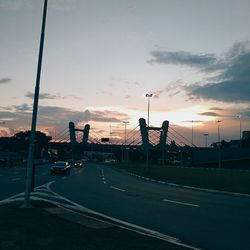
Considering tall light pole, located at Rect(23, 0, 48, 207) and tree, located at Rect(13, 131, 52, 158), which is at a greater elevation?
tree, located at Rect(13, 131, 52, 158)

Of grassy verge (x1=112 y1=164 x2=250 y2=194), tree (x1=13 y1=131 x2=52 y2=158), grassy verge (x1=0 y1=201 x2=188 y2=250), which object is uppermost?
tree (x1=13 y1=131 x2=52 y2=158)

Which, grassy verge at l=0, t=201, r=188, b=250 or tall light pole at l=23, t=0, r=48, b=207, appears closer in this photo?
grassy verge at l=0, t=201, r=188, b=250

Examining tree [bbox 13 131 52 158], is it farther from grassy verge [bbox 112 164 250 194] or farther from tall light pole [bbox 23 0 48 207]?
tall light pole [bbox 23 0 48 207]

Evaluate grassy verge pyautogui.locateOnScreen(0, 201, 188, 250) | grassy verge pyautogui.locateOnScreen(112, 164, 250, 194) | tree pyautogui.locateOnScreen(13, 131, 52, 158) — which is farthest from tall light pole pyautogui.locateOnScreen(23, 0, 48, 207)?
tree pyautogui.locateOnScreen(13, 131, 52, 158)

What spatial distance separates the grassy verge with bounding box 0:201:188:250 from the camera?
789 cm

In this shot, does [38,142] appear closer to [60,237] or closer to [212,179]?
[212,179]

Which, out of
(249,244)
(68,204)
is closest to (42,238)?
(249,244)

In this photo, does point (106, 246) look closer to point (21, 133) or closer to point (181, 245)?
point (181, 245)

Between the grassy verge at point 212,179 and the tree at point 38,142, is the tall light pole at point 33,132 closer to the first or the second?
the grassy verge at point 212,179

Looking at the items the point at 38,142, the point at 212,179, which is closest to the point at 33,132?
the point at 212,179

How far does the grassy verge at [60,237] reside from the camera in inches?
311

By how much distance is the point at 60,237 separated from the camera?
8664 millimetres

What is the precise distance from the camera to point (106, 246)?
795cm

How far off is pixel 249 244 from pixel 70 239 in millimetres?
4056
